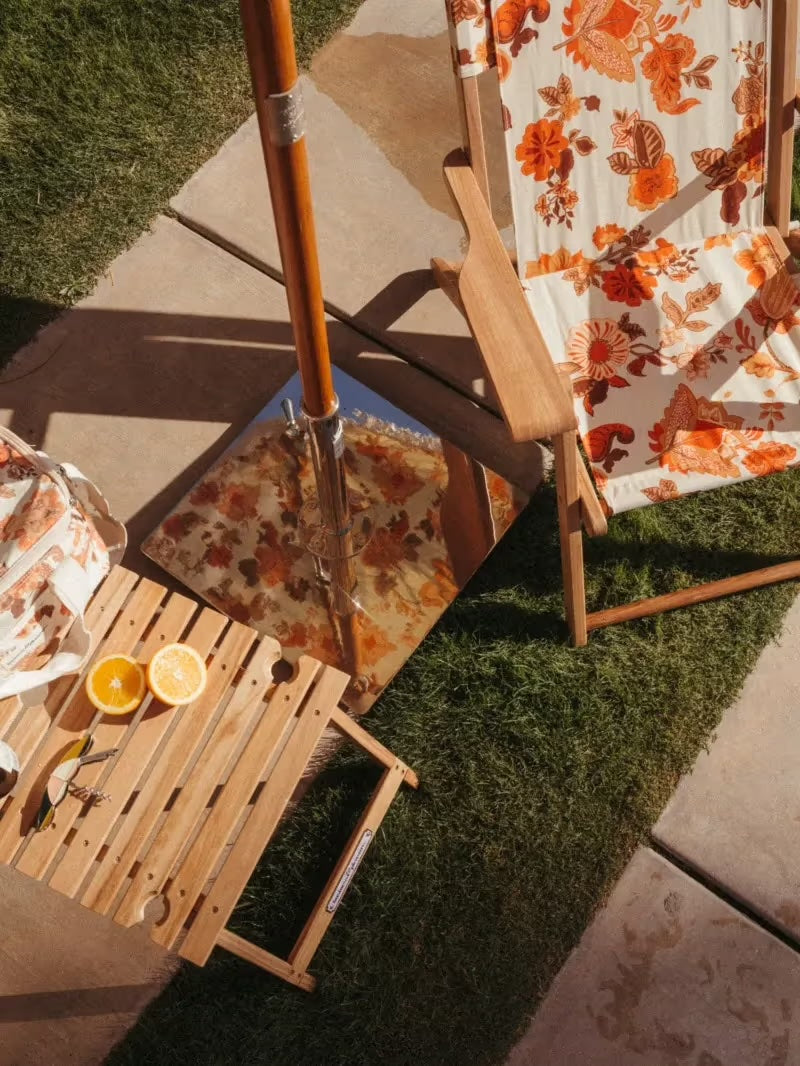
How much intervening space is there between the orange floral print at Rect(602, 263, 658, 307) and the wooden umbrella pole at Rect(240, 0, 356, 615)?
3.01ft

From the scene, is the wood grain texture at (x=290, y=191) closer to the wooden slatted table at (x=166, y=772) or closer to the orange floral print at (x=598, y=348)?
the wooden slatted table at (x=166, y=772)

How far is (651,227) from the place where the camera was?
237cm

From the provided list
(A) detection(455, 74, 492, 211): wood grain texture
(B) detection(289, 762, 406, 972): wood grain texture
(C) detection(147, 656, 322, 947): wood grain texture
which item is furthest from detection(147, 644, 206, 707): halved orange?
(A) detection(455, 74, 492, 211): wood grain texture

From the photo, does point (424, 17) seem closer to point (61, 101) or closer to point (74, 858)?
point (61, 101)

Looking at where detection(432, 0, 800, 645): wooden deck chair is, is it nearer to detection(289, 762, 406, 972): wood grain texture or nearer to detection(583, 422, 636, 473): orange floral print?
detection(583, 422, 636, 473): orange floral print

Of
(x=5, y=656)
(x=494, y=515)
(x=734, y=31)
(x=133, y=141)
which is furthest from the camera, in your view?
(x=133, y=141)

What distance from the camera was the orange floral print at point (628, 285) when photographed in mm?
2316

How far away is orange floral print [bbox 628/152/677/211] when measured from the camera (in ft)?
7.64

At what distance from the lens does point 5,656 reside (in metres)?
1.82

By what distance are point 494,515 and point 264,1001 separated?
128 centimetres

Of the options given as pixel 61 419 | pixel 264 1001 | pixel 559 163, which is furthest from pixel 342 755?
pixel 559 163

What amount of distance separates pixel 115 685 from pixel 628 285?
143 centimetres

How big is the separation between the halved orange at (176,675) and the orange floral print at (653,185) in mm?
1439

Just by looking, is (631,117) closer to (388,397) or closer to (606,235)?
(606,235)
